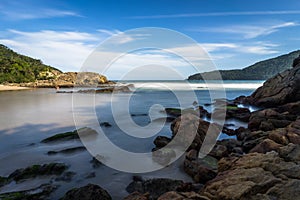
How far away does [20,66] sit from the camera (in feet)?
281

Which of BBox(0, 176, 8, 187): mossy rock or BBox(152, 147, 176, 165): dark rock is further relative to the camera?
BBox(152, 147, 176, 165): dark rock

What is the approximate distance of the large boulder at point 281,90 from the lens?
867 inches

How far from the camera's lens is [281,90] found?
2359 cm

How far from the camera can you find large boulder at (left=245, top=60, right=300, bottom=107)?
2203 cm

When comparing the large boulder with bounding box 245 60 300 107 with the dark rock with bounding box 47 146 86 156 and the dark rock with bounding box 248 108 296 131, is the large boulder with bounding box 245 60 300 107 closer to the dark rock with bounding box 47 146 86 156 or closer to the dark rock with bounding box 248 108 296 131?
the dark rock with bounding box 248 108 296 131

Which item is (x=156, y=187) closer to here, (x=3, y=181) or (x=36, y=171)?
(x=36, y=171)

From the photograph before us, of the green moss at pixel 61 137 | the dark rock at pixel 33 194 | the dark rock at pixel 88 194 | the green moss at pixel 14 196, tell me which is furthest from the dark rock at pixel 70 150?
the dark rock at pixel 88 194

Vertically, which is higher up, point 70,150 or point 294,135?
point 294,135

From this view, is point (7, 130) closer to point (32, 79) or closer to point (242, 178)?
point (242, 178)

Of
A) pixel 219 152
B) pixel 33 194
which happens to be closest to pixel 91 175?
pixel 33 194

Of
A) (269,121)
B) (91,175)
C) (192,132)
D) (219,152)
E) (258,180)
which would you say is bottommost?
(91,175)

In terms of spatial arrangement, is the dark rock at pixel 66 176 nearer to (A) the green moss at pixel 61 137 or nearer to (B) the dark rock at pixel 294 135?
(A) the green moss at pixel 61 137

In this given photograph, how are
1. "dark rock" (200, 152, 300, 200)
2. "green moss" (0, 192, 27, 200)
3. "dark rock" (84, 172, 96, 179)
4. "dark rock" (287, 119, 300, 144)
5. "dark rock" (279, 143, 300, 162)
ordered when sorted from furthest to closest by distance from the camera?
"dark rock" (287, 119, 300, 144), "dark rock" (84, 172, 96, 179), "green moss" (0, 192, 27, 200), "dark rock" (279, 143, 300, 162), "dark rock" (200, 152, 300, 200)

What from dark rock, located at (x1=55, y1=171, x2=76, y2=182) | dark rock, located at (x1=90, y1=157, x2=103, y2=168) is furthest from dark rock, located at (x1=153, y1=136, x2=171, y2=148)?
dark rock, located at (x1=55, y1=171, x2=76, y2=182)
